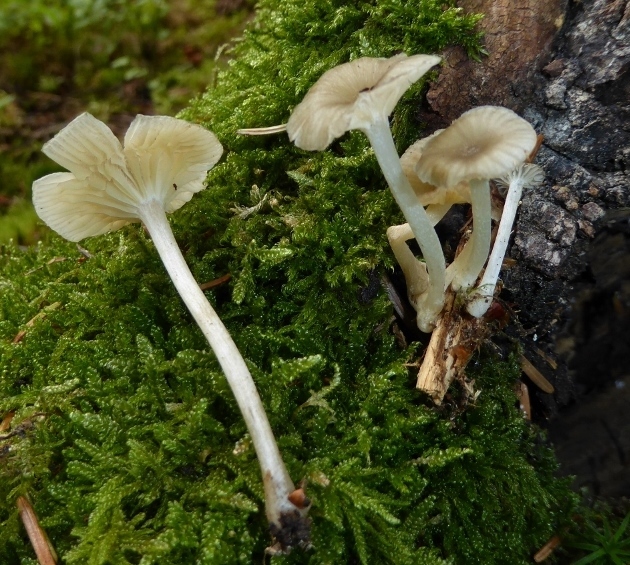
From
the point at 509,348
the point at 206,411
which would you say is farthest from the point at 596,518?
the point at 206,411

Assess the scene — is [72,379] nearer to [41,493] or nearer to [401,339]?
[41,493]

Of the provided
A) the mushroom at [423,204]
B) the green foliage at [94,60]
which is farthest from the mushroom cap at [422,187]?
the green foliage at [94,60]

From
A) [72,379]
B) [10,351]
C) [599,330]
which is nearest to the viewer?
[72,379]

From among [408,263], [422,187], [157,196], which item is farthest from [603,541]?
[157,196]

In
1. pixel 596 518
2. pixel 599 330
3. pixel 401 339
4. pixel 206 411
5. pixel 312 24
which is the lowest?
pixel 596 518

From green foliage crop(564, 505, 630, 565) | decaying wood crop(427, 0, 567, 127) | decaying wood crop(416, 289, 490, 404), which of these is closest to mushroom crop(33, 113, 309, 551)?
decaying wood crop(416, 289, 490, 404)

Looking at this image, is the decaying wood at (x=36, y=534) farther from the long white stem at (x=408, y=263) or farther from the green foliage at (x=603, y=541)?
the green foliage at (x=603, y=541)
